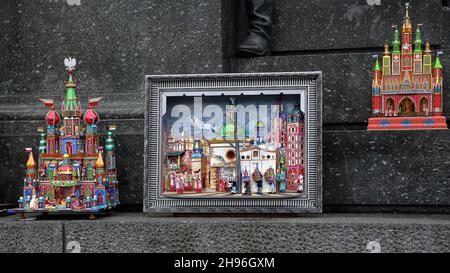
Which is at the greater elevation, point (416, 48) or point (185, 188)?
point (416, 48)

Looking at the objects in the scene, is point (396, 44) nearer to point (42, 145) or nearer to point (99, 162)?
point (99, 162)

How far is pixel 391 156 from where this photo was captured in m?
4.72

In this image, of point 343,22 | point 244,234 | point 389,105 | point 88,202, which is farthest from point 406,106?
point 88,202

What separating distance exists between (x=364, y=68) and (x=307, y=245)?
4.67ft

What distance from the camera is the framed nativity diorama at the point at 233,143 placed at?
4527 millimetres

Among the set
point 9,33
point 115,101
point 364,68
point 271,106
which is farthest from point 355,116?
point 9,33

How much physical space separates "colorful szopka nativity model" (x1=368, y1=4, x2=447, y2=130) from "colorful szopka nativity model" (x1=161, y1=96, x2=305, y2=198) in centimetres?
61

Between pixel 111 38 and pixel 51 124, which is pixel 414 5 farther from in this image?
pixel 51 124

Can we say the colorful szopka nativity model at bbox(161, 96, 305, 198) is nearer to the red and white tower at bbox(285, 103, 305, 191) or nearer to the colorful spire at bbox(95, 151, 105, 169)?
the red and white tower at bbox(285, 103, 305, 191)

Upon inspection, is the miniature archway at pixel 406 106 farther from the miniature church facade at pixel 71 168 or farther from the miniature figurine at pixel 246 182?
the miniature church facade at pixel 71 168

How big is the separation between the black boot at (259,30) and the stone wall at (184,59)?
0.24 feet

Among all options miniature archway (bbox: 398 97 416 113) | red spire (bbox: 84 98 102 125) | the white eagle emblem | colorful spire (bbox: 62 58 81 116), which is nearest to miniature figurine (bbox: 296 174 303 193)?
miniature archway (bbox: 398 97 416 113)

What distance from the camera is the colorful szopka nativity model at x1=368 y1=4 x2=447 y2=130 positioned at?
473cm

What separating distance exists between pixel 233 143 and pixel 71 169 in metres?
1.02
